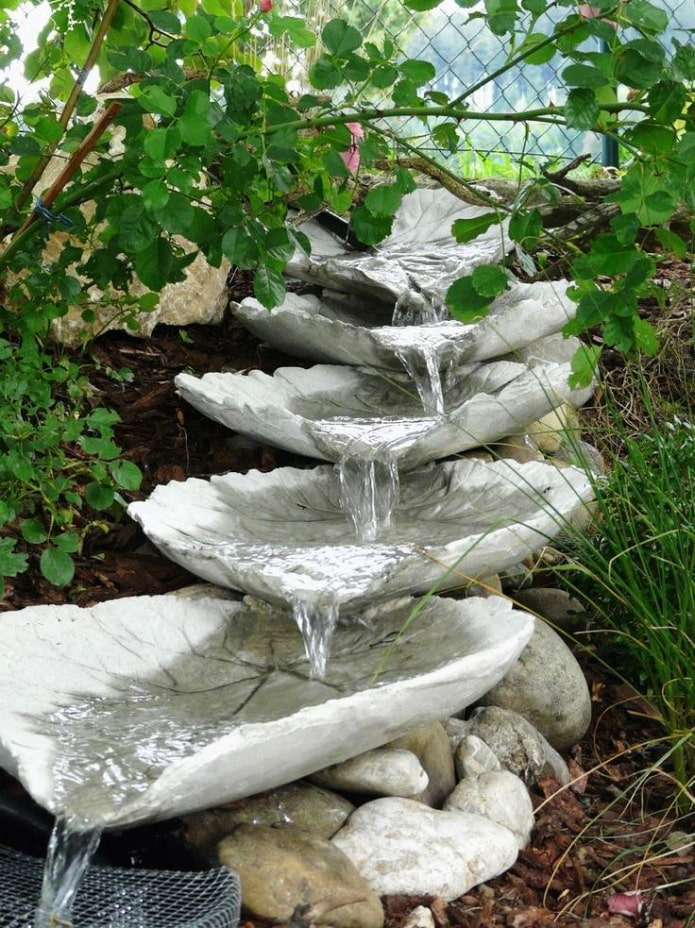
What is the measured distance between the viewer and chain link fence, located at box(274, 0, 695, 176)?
15.6 ft

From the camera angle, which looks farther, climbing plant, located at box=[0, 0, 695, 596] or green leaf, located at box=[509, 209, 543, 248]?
green leaf, located at box=[509, 209, 543, 248]

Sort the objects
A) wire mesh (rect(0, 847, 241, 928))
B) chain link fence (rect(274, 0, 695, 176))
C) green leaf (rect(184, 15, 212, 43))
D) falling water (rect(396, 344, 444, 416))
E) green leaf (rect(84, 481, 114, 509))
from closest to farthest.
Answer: wire mesh (rect(0, 847, 241, 928))
green leaf (rect(184, 15, 212, 43))
green leaf (rect(84, 481, 114, 509))
falling water (rect(396, 344, 444, 416))
chain link fence (rect(274, 0, 695, 176))

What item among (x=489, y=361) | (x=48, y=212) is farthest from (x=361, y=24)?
(x=48, y=212)

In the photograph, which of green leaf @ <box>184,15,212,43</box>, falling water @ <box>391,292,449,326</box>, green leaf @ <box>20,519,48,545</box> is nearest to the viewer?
green leaf @ <box>184,15,212,43</box>

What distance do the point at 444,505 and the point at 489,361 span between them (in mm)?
823

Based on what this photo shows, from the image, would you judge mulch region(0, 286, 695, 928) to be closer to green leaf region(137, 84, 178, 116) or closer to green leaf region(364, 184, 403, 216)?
green leaf region(364, 184, 403, 216)

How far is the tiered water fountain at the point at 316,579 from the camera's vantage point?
1.75 meters

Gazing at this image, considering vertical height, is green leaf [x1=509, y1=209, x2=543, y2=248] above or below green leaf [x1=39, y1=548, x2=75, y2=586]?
above

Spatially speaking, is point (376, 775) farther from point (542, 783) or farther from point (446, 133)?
point (446, 133)

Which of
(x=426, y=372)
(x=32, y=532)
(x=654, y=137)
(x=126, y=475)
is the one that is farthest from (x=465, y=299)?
(x=426, y=372)

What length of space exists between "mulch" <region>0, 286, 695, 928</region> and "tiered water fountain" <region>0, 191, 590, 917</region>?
229mm

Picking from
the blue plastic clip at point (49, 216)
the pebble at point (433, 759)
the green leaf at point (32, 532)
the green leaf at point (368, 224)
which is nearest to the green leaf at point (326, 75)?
the green leaf at point (368, 224)

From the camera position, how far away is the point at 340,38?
2.06 m

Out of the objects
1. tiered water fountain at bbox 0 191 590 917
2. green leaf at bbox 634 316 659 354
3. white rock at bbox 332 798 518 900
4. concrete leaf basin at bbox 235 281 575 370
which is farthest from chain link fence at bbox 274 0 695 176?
white rock at bbox 332 798 518 900
